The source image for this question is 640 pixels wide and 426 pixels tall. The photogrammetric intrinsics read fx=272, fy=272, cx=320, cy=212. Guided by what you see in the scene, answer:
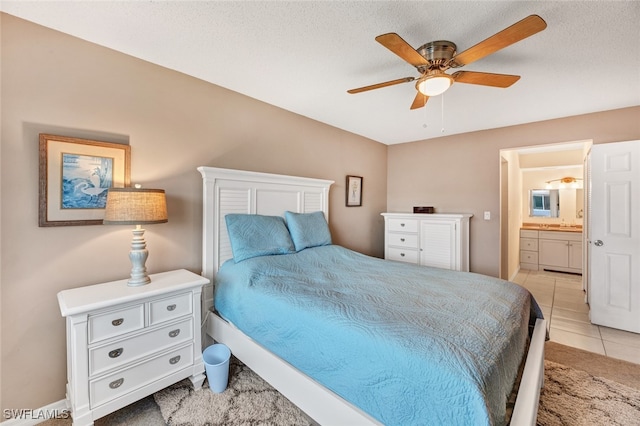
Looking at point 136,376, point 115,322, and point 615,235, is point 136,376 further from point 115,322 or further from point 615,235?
point 615,235

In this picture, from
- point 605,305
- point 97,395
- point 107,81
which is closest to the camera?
point 97,395

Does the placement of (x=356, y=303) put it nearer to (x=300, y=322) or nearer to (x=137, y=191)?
(x=300, y=322)

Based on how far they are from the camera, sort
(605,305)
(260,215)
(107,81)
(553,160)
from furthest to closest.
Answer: (553,160), (605,305), (260,215), (107,81)

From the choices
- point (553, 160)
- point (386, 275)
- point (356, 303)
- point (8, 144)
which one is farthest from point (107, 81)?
point (553, 160)

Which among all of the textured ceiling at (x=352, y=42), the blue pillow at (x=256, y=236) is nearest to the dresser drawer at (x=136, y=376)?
the blue pillow at (x=256, y=236)

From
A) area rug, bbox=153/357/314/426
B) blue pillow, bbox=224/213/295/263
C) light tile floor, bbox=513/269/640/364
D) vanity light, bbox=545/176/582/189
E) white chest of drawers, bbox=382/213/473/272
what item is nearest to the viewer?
area rug, bbox=153/357/314/426

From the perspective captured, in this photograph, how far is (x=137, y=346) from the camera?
5.36 feet

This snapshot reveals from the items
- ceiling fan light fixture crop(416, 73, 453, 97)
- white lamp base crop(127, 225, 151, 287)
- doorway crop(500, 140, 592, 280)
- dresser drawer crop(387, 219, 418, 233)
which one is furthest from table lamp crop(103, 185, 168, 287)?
doorway crop(500, 140, 592, 280)

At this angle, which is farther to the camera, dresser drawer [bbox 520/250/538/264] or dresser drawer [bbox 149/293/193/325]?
dresser drawer [bbox 520/250/538/264]

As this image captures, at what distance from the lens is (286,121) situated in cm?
310

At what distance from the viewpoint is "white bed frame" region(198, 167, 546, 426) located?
4.17 ft

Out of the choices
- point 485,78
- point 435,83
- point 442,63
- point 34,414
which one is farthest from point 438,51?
point 34,414

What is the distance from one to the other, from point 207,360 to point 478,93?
3286 millimetres

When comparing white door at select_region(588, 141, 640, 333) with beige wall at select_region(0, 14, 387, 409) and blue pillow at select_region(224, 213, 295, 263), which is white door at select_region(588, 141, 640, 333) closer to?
blue pillow at select_region(224, 213, 295, 263)
